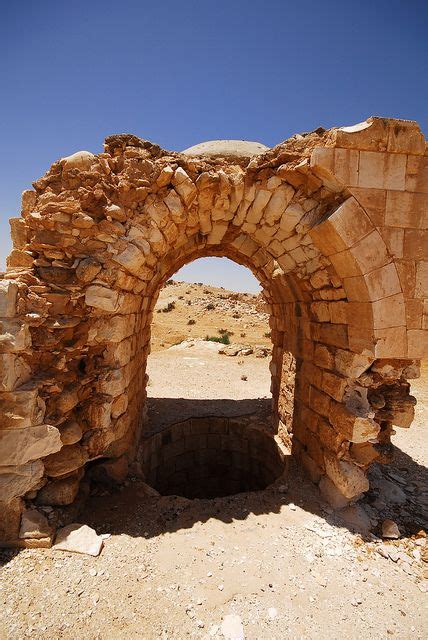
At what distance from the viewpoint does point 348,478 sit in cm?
365

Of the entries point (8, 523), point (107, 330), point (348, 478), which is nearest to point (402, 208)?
point (348, 478)

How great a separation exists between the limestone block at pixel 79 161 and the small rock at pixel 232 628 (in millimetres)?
4236

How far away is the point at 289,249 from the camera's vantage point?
399 cm

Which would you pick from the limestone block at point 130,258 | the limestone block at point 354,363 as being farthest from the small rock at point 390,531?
the limestone block at point 130,258

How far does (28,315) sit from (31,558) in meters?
2.01

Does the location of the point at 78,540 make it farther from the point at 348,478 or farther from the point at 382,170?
the point at 382,170

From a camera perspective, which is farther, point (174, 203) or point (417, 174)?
point (174, 203)

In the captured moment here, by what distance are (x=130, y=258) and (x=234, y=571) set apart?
3.08 m

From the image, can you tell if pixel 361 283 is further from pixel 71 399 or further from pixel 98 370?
pixel 71 399

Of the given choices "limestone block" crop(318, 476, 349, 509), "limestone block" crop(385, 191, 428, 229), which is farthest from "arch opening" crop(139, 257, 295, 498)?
"limestone block" crop(385, 191, 428, 229)

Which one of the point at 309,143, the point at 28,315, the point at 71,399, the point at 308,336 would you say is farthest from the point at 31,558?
the point at 309,143

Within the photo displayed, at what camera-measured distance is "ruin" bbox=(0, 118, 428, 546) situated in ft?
9.71

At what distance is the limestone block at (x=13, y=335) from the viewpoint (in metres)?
2.71

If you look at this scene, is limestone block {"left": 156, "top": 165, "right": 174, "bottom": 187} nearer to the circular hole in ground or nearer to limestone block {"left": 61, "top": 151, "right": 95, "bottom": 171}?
limestone block {"left": 61, "top": 151, "right": 95, "bottom": 171}
